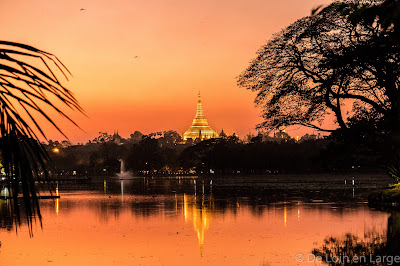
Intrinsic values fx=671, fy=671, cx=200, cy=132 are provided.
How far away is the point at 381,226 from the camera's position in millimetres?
26172

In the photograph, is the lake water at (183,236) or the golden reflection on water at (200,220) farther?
the golden reflection on water at (200,220)

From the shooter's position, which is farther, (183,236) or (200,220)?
(200,220)

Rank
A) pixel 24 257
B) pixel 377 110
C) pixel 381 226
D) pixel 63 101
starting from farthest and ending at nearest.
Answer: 1. pixel 377 110
2. pixel 381 226
3. pixel 24 257
4. pixel 63 101

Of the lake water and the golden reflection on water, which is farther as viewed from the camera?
the golden reflection on water

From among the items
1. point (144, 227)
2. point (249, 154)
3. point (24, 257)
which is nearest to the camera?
point (24, 257)

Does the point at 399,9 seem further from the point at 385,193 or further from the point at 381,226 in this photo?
the point at 385,193

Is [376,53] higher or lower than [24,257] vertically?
higher

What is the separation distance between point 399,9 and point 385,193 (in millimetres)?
31955

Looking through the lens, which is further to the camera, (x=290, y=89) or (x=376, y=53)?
(x=290, y=89)

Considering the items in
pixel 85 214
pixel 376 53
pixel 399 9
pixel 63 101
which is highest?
pixel 376 53

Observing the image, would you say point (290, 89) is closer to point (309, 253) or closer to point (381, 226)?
point (381, 226)

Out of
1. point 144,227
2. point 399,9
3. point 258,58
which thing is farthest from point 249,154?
point 399,9

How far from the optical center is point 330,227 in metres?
27.2

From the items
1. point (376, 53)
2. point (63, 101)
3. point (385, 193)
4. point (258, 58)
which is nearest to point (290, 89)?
point (258, 58)
